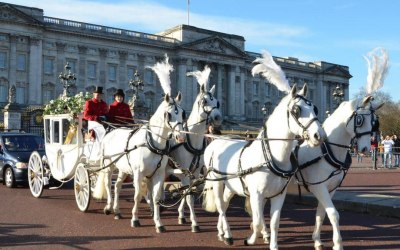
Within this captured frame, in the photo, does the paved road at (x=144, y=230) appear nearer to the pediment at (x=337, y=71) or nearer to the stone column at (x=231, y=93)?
the stone column at (x=231, y=93)

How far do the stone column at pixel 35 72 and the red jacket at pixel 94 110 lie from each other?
47609 mm

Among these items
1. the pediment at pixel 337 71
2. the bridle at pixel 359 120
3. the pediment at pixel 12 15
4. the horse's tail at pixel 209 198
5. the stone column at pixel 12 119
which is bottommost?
the horse's tail at pixel 209 198

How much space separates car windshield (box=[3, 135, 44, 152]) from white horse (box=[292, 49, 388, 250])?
1143 cm

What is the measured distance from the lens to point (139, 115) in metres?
36.1

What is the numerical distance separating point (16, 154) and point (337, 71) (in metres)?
83.8

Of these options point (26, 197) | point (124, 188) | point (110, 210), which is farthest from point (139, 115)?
point (110, 210)

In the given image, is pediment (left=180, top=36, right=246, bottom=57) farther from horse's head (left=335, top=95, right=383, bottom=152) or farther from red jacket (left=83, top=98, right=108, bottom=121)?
horse's head (left=335, top=95, right=383, bottom=152)

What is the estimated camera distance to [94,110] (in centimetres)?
1097

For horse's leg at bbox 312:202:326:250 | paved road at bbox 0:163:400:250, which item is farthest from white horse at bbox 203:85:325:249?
paved road at bbox 0:163:400:250

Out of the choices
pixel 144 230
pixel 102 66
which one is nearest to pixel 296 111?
pixel 144 230

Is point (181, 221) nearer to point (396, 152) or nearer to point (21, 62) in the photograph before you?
point (396, 152)

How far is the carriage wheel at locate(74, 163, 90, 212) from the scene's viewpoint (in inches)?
404

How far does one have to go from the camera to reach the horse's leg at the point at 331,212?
6.43 m

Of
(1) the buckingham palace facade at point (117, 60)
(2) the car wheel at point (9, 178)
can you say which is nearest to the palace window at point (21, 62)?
(1) the buckingham palace facade at point (117, 60)
